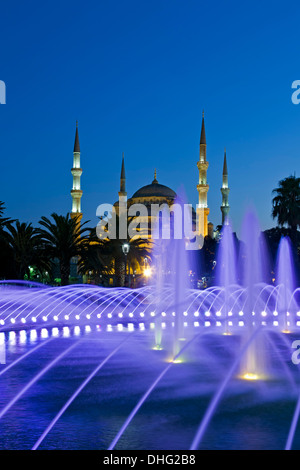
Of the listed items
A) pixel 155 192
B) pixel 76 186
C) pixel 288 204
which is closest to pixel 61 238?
pixel 288 204

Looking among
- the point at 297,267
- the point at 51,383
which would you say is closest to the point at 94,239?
the point at 297,267

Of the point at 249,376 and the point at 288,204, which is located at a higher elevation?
the point at 288,204

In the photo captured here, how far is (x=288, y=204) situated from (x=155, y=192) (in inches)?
1812

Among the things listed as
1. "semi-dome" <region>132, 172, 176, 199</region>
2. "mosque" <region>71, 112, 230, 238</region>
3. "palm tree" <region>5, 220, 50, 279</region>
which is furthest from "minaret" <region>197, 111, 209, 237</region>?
"palm tree" <region>5, 220, 50, 279</region>

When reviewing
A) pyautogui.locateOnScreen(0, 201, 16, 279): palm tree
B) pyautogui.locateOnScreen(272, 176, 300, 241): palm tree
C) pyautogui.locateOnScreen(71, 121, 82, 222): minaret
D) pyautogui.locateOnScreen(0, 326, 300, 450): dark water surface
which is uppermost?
pyautogui.locateOnScreen(71, 121, 82, 222): minaret

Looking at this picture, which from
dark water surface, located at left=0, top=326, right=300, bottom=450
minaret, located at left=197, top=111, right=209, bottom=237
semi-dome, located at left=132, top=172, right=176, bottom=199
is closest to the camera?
dark water surface, located at left=0, top=326, right=300, bottom=450

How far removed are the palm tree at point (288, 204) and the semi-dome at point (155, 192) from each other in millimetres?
43822

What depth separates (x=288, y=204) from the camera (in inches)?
1249

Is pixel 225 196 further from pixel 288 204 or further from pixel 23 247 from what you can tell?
pixel 23 247

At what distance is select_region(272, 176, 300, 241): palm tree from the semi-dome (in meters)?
43.8

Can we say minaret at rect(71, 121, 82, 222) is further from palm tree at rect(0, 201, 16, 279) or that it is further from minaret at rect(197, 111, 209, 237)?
palm tree at rect(0, 201, 16, 279)

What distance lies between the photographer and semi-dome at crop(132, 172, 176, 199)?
76.5 m

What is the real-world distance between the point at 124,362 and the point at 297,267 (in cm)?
2147

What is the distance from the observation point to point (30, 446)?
5.28 meters
